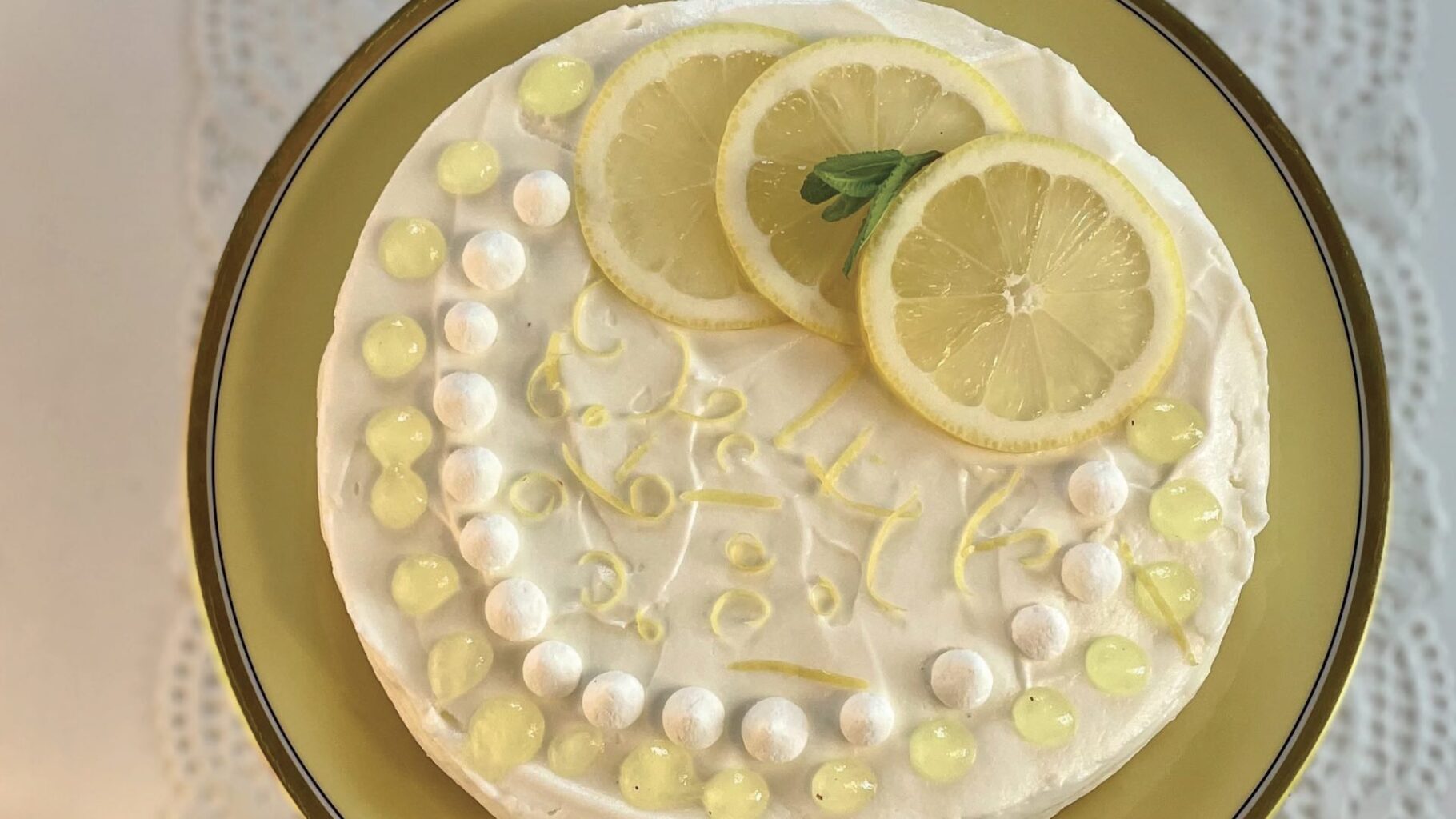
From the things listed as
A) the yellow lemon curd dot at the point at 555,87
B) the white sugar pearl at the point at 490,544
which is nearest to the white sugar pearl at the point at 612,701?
the white sugar pearl at the point at 490,544

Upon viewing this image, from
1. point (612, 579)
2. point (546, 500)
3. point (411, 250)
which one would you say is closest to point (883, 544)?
point (612, 579)

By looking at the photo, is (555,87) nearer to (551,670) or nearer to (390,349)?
(390,349)

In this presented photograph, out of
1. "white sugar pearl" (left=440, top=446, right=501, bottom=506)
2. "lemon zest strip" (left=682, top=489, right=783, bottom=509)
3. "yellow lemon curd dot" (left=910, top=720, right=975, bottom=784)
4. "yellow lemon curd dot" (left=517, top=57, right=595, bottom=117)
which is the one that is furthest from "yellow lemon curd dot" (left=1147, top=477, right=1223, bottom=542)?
"yellow lemon curd dot" (left=517, top=57, right=595, bottom=117)

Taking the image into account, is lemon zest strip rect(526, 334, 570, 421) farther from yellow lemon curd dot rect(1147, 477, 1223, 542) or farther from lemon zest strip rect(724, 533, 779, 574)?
yellow lemon curd dot rect(1147, 477, 1223, 542)

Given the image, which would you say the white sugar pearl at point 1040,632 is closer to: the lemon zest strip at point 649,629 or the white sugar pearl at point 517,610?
the lemon zest strip at point 649,629

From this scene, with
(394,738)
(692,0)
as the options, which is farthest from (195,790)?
(692,0)

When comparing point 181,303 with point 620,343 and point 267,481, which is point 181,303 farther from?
point 620,343
